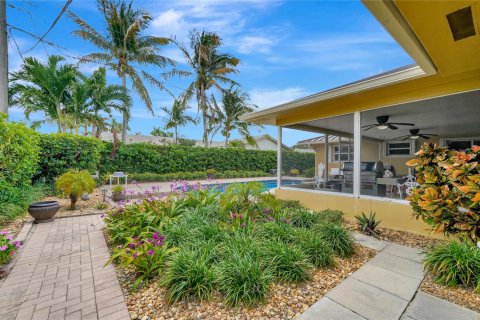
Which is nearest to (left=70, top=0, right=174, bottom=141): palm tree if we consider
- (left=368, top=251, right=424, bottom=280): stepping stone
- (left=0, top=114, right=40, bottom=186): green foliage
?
(left=0, top=114, right=40, bottom=186): green foliage

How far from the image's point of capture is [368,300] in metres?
2.50

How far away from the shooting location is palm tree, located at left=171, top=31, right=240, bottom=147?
705 inches

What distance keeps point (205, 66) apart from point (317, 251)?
59.2 feet

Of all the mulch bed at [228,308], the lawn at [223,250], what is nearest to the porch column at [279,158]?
the lawn at [223,250]

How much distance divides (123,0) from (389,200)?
61.2ft

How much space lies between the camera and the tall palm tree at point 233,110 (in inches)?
790

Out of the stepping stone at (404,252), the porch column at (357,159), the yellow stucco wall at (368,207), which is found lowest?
the stepping stone at (404,252)

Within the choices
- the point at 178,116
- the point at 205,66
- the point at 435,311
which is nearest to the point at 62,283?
the point at 435,311

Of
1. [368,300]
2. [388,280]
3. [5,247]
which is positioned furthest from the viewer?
[5,247]

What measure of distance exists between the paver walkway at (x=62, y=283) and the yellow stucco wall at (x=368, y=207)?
5318mm

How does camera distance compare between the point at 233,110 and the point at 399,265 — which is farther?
the point at 233,110

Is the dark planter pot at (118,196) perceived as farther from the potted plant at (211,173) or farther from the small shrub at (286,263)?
the potted plant at (211,173)

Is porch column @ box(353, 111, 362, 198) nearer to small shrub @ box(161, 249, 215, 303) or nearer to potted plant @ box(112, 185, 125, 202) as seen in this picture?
small shrub @ box(161, 249, 215, 303)

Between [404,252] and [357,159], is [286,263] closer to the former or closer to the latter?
[404,252]
